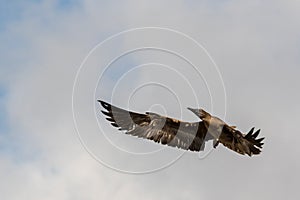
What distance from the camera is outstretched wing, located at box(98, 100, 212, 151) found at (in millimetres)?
43750

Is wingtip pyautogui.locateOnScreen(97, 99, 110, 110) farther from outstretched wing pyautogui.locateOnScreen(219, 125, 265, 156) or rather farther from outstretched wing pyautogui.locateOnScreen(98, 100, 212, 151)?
outstretched wing pyautogui.locateOnScreen(219, 125, 265, 156)

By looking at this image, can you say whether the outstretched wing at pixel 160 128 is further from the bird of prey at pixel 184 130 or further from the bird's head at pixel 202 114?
the bird's head at pixel 202 114

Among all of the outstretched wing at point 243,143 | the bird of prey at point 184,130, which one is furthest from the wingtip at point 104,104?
the outstretched wing at point 243,143

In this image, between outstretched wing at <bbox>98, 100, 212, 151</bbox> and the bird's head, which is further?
outstretched wing at <bbox>98, 100, 212, 151</bbox>

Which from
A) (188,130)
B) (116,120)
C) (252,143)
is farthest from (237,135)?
(116,120)

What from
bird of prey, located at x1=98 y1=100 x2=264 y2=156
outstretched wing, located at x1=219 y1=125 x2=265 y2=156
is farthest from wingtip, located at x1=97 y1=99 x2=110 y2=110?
outstretched wing, located at x1=219 y1=125 x2=265 y2=156

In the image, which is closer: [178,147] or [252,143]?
[252,143]

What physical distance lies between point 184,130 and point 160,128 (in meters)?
1.53

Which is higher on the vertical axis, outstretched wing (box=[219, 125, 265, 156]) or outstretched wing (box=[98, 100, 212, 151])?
outstretched wing (box=[98, 100, 212, 151])

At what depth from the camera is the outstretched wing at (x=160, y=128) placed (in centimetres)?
4375

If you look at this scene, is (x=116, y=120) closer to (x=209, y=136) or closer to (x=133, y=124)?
(x=133, y=124)

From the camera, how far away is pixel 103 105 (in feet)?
140

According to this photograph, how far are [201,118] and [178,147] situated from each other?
4299mm

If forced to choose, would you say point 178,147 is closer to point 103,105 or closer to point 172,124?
point 172,124
